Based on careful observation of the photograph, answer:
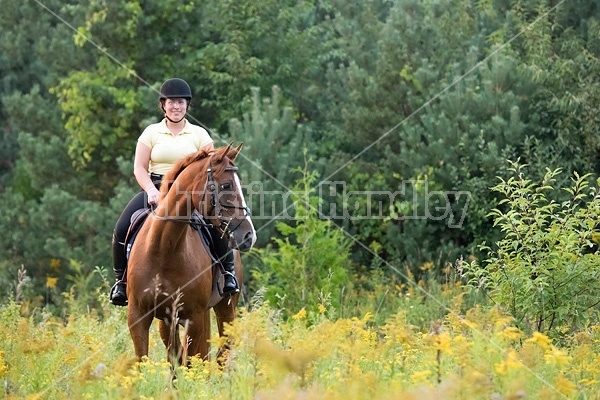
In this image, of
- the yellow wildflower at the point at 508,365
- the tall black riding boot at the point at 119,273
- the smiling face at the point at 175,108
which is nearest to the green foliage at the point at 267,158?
the smiling face at the point at 175,108

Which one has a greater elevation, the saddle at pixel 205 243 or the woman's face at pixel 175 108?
the woman's face at pixel 175 108

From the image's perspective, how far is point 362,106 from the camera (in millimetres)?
22578

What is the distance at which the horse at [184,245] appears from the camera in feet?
26.6

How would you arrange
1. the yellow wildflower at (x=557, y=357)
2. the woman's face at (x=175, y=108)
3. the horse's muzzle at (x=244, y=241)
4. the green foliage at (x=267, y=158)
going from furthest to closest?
the green foliage at (x=267, y=158), the woman's face at (x=175, y=108), the horse's muzzle at (x=244, y=241), the yellow wildflower at (x=557, y=357)

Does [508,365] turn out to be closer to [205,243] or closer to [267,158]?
[205,243]

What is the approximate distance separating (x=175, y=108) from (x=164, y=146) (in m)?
0.43

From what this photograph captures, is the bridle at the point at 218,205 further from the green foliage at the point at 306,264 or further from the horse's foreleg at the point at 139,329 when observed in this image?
the green foliage at the point at 306,264

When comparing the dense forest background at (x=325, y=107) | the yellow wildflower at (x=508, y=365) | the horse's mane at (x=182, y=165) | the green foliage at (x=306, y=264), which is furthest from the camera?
the dense forest background at (x=325, y=107)

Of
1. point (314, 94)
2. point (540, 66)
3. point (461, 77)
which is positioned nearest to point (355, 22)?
point (314, 94)

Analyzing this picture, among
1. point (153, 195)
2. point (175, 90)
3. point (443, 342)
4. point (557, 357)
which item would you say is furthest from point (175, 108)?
point (557, 357)

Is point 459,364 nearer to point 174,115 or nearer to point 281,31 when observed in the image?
point 174,115

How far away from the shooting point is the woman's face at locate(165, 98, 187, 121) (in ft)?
30.3

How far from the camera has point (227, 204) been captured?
809cm

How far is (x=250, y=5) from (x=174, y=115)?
15.4m
